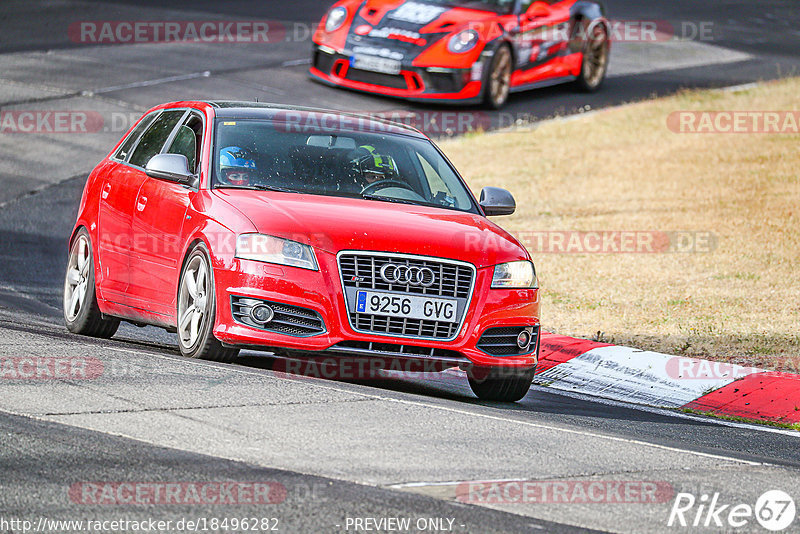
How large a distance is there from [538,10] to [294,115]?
12.2 meters

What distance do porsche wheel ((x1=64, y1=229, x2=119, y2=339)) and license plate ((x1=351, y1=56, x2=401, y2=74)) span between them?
32.9ft

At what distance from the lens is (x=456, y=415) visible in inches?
282

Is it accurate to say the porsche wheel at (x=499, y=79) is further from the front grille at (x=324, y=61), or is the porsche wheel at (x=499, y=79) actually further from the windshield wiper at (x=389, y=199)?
the windshield wiper at (x=389, y=199)

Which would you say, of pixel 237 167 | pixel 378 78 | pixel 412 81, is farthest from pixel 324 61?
pixel 237 167

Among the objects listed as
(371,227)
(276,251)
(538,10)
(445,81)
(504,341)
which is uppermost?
(538,10)

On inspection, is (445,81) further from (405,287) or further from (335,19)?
(405,287)

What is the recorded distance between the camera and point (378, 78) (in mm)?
19703

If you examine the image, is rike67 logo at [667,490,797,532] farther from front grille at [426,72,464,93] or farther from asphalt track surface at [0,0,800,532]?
front grille at [426,72,464,93]

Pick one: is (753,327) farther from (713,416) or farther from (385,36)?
(385,36)

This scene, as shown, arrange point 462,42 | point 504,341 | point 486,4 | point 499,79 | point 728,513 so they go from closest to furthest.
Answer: point 728,513 → point 504,341 → point 462,42 → point 499,79 → point 486,4

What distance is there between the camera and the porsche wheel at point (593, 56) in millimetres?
21891

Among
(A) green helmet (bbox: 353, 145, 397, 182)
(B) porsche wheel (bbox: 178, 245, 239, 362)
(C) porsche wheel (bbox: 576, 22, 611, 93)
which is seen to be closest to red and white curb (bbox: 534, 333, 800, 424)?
(A) green helmet (bbox: 353, 145, 397, 182)

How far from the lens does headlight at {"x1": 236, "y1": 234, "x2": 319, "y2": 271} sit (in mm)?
7637

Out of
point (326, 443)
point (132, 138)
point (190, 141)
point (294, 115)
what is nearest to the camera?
point (326, 443)
